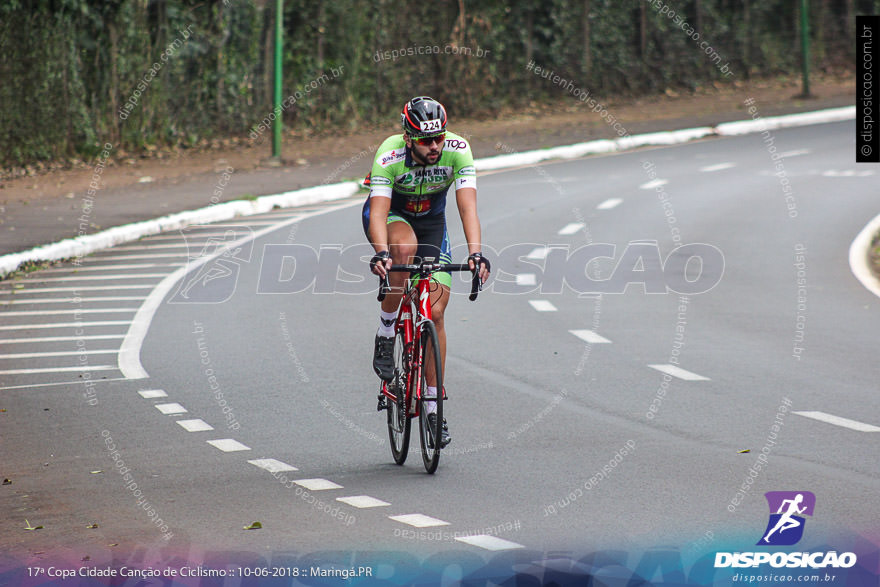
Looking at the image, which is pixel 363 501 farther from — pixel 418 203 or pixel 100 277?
pixel 100 277

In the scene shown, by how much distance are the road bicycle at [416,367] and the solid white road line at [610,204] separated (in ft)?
39.3

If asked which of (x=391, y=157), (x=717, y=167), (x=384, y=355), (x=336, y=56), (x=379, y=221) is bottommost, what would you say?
(x=717, y=167)

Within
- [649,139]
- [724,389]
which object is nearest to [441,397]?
[724,389]

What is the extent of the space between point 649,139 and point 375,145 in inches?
229

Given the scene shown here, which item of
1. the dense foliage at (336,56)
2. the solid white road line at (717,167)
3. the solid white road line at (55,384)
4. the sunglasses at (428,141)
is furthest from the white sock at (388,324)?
the dense foliage at (336,56)

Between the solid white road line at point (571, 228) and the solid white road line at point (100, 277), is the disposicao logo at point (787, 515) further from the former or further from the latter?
the solid white road line at point (571, 228)

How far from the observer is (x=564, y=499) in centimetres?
717

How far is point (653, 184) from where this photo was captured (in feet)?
73.2

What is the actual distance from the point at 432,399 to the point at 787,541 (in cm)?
233

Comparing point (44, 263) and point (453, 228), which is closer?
point (44, 263)

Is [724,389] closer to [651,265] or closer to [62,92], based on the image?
[651,265]

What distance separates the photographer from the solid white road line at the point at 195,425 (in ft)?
29.4

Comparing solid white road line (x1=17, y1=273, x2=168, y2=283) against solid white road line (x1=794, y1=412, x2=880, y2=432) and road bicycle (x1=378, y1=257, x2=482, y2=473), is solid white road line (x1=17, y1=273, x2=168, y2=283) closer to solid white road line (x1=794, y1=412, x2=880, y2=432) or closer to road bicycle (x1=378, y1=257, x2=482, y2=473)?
road bicycle (x1=378, y1=257, x2=482, y2=473)

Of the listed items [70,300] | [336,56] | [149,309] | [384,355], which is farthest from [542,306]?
[336,56]
